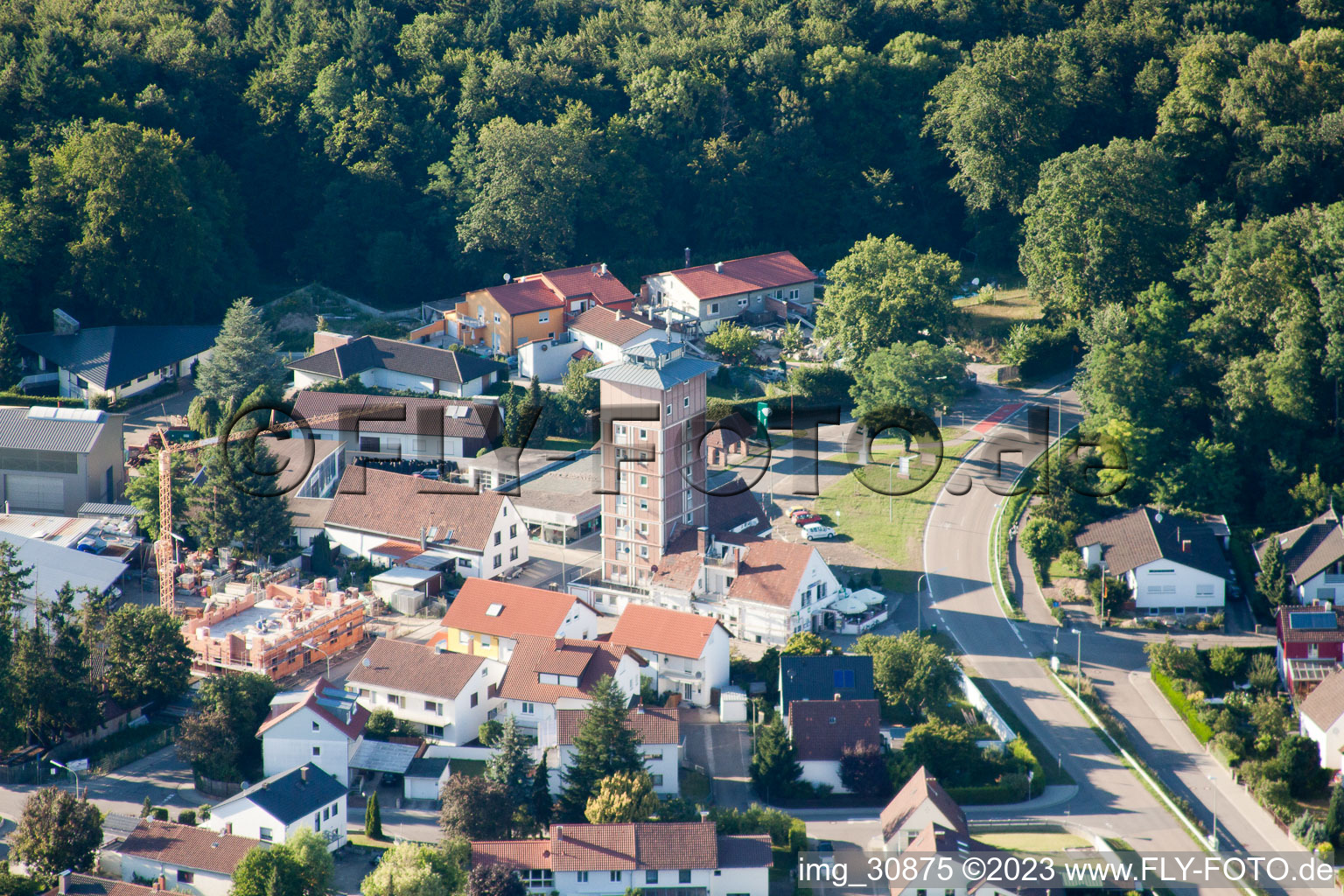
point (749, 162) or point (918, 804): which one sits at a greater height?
point (749, 162)

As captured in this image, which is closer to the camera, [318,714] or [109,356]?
[318,714]

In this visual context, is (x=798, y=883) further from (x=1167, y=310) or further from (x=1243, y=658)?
(x=1167, y=310)

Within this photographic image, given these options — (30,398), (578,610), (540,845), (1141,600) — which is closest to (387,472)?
(578,610)

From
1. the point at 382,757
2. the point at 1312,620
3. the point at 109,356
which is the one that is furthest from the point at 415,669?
the point at 109,356

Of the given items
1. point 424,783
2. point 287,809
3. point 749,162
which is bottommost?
point 424,783

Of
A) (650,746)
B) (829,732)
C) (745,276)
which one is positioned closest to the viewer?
(650,746)

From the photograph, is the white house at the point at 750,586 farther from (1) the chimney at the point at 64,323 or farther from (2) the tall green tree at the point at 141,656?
(1) the chimney at the point at 64,323

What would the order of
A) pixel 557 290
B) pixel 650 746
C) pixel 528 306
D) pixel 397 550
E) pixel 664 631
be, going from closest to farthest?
pixel 650 746 → pixel 664 631 → pixel 397 550 → pixel 528 306 → pixel 557 290

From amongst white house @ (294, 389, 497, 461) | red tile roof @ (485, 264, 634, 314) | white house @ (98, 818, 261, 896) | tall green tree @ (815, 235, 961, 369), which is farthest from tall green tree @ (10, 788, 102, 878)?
tall green tree @ (815, 235, 961, 369)

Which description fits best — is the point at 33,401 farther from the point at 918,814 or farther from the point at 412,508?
the point at 918,814
